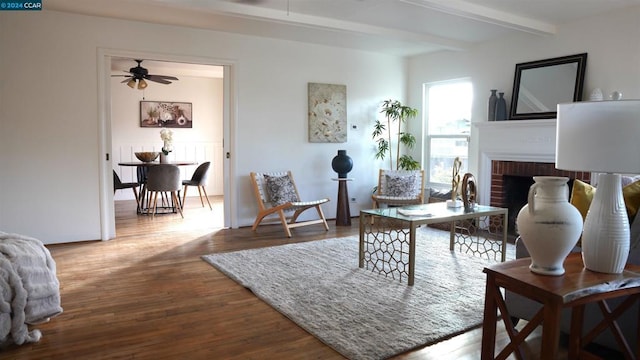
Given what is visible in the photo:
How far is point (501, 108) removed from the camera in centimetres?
540

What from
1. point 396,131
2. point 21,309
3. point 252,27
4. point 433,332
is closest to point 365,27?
point 252,27

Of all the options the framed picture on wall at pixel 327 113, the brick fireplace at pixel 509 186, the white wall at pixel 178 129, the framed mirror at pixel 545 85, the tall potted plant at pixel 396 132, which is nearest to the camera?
the framed mirror at pixel 545 85

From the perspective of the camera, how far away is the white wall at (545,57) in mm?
4367

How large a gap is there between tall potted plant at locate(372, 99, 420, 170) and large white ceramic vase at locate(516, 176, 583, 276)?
182 inches

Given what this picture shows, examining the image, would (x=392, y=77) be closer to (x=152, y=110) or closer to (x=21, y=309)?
(x=152, y=110)

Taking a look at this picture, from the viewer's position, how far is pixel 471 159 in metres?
6.02

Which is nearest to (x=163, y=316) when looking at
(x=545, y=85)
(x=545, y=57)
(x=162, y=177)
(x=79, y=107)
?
(x=79, y=107)

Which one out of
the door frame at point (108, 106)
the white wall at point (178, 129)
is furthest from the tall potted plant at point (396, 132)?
the white wall at point (178, 129)

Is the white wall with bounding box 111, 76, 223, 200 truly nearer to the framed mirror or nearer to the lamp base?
the framed mirror

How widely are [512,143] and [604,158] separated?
363 cm

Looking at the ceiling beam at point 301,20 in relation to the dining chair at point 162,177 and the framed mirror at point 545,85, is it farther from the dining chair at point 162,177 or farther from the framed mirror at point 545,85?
the dining chair at point 162,177

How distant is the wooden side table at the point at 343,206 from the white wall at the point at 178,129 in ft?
13.3

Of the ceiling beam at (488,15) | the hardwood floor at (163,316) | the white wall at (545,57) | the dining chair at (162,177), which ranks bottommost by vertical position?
the hardwood floor at (163,316)

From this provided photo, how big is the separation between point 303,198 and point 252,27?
87.7 inches
